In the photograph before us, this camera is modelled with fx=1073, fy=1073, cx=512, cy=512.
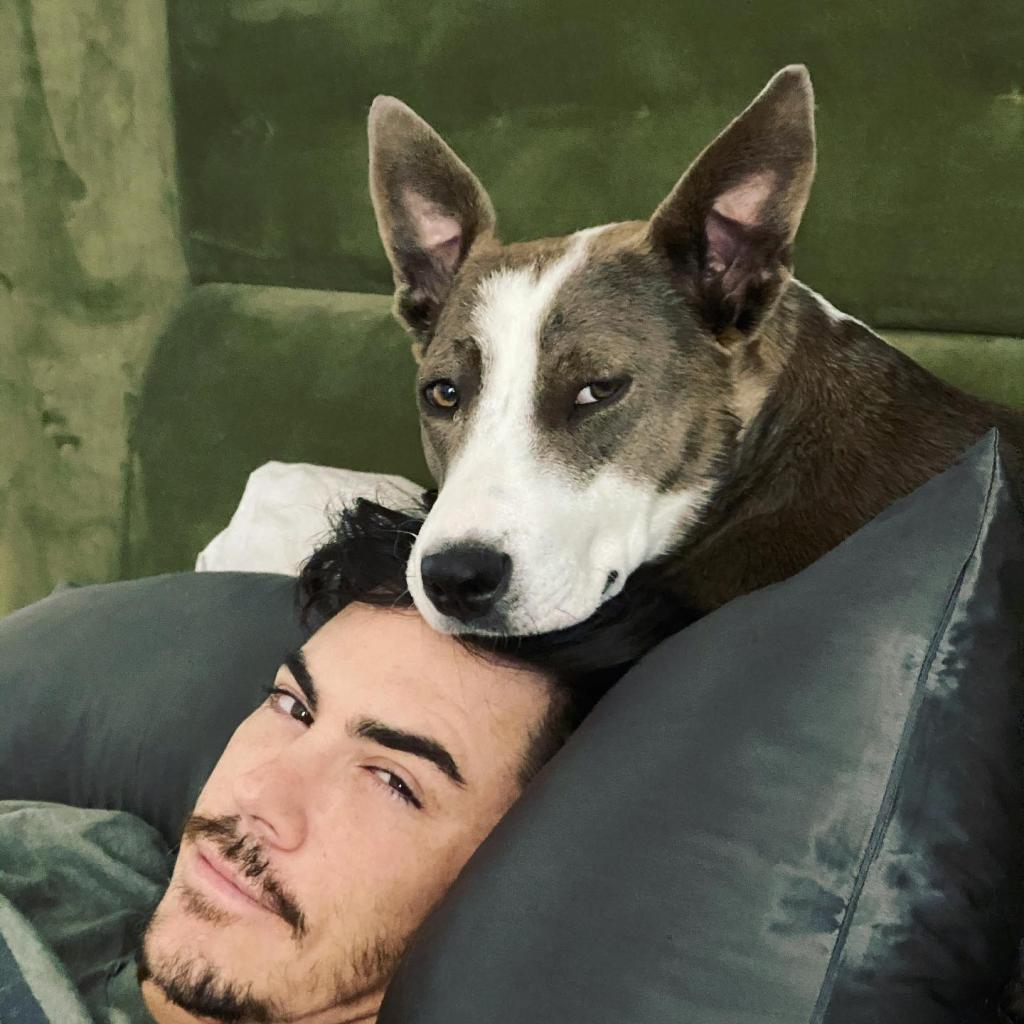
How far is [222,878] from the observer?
1104 mm

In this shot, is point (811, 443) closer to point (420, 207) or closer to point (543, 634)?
point (543, 634)

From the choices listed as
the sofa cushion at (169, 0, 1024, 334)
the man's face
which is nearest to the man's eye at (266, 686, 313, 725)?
the man's face

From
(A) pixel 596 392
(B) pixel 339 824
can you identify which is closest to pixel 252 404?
(A) pixel 596 392

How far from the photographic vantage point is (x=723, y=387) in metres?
1.43

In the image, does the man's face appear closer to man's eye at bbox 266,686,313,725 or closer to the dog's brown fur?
man's eye at bbox 266,686,313,725

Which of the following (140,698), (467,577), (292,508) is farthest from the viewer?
(292,508)

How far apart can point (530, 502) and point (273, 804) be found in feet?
1.40

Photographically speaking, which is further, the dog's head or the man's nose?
the dog's head

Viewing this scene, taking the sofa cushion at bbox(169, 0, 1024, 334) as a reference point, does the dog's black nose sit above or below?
below

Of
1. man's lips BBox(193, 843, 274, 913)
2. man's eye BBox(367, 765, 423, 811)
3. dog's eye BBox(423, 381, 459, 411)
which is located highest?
dog's eye BBox(423, 381, 459, 411)

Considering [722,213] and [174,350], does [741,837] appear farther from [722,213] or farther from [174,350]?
[174,350]

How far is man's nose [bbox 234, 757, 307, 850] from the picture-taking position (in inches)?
42.7

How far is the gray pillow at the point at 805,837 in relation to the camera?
75 cm

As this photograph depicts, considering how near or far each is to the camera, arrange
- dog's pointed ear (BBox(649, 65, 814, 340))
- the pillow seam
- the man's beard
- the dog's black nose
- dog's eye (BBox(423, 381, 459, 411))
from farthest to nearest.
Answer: dog's eye (BBox(423, 381, 459, 411)) → dog's pointed ear (BBox(649, 65, 814, 340)) → the dog's black nose → the man's beard → the pillow seam
